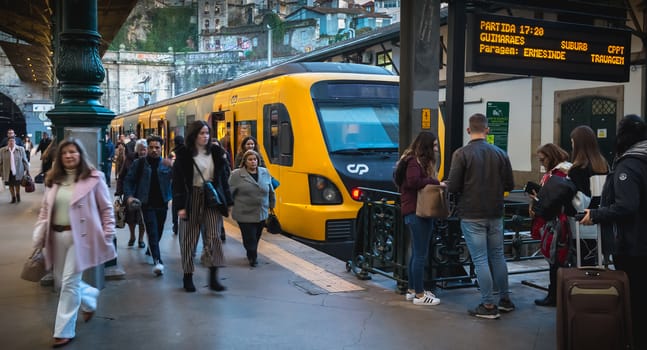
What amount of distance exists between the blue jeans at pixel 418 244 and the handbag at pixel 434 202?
18cm

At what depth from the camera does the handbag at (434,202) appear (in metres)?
5.65

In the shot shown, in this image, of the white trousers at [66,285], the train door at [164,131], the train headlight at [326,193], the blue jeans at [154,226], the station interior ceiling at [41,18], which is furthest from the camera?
the train door at [164,131]

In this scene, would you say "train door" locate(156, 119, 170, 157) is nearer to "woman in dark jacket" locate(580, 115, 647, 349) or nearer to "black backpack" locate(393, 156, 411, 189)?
"black backpack" locate(393, 156, 411, 189)

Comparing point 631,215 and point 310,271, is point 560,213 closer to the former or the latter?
point 631,215

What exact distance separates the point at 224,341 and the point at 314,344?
2.23ft

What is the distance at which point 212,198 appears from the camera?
6.23 m

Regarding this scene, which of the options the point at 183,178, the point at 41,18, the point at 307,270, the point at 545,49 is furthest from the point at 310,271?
the point at 41,18

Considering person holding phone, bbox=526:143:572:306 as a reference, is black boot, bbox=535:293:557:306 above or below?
below

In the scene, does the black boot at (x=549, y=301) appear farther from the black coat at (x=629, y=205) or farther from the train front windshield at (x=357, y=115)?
the train front windshield at (x=357, y=115)

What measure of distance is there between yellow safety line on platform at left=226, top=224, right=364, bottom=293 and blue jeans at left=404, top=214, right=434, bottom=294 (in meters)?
0.80

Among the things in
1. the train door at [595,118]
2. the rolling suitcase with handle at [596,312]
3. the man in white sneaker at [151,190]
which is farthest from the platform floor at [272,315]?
the train door at [595,118]

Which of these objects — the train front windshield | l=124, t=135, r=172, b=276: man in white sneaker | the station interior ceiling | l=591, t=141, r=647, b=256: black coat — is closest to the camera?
l=591, t=141, r=647, b=256: black coat

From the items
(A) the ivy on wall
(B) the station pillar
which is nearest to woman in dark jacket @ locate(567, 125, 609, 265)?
(B) the station pillar

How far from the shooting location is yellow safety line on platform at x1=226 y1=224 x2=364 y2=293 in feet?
21.7
